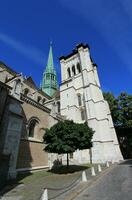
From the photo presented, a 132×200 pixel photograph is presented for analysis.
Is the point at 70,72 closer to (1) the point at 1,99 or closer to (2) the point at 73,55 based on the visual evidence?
(2) the point at 73,55

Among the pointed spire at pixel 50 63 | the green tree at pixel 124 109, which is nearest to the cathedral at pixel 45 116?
the green tree at pixel 124 109

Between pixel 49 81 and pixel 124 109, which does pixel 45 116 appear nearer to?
pixel 124 109

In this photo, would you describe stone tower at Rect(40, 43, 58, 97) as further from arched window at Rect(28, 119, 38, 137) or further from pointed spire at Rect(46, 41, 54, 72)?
arched window at Rect(28, 119, 38, 137)

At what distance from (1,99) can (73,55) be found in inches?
1236

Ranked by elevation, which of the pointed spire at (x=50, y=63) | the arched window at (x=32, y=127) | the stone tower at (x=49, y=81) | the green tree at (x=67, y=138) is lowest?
the green tree at (x=67, y=138)

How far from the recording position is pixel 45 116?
1952 cm

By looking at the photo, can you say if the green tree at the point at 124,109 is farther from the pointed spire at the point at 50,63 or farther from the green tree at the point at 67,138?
the pointed spire at the point at 50,63

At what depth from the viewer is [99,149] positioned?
23.8 meters

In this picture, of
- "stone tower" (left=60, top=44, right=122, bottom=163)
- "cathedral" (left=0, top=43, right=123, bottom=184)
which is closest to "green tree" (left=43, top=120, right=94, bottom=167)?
"cathedral" (left=0, top=43, right=123, bottom=184)

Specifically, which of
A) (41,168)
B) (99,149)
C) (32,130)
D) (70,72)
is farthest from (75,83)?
(41,168)

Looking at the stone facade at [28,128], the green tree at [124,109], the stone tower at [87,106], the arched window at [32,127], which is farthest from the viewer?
the green tree at [124,109]

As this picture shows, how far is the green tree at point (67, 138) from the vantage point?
1345 centimetres

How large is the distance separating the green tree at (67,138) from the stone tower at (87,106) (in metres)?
10.7

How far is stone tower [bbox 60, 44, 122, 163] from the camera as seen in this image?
958 inches
